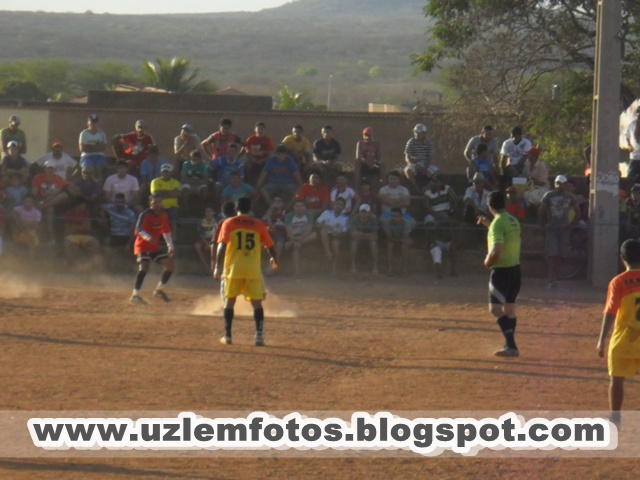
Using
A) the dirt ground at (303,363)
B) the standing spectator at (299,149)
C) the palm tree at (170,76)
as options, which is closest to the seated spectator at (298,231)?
the dirt ground at (303,363)

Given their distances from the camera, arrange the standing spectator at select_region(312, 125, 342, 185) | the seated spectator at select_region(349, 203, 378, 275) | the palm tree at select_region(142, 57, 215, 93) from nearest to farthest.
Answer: the seated spectator at select_region(349, 203, 378, 275) < the standing spectator at select_region(312, 125, 342, 185) < the palm tree at select_region(142, 57, 215, 93)

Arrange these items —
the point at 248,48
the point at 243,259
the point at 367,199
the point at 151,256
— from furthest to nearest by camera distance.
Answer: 1. the point at 248,48
2. the point at 367,199
3. the point at 151,256
4. the point at 243,259

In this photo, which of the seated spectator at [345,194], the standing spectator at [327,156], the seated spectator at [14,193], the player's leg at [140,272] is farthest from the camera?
the standing spectator at [327,156]

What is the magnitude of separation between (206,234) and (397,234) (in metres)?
3.68

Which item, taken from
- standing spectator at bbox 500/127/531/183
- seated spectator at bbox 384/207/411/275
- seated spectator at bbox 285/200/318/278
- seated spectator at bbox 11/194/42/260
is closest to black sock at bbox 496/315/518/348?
seated spectator at bbox 384/207/411/275

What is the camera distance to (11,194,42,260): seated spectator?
21.1m

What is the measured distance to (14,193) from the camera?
21453 mm

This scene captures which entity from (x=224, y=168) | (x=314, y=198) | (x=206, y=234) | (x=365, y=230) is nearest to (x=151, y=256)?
(x=206, y=234)

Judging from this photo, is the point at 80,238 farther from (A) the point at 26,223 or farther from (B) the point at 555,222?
(B) the point at 555,222

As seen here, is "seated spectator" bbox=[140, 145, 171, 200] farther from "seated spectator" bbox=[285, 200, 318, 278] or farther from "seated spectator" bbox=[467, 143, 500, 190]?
"seated spectator" bbox=[467, 143, 500, 190]

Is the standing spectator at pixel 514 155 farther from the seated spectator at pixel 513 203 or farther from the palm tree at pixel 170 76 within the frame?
the palm tree at pixel 170 76

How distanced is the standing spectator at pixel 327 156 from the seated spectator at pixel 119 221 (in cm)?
401

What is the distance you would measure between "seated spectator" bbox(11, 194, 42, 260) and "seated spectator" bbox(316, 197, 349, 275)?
5.42 m

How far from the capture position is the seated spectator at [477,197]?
2152cm
